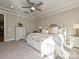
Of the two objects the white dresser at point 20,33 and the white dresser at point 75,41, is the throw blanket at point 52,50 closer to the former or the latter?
the white dresser at point 75,41

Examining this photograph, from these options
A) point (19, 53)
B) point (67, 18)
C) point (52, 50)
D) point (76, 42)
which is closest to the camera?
point (52, 50)

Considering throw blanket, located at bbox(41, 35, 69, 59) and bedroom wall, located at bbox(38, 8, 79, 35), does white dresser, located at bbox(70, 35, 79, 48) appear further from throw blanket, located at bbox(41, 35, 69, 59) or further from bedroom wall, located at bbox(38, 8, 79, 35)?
throw blanket, located at bbox(41, 35, 69, 59)

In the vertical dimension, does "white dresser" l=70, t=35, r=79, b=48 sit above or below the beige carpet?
above

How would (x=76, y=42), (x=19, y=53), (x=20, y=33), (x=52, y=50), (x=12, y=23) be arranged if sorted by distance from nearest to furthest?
(x=52, y=50) < (x=19, y=53) < (x=76, y=42) < (x=12, y=23) < (x=20, y=33)

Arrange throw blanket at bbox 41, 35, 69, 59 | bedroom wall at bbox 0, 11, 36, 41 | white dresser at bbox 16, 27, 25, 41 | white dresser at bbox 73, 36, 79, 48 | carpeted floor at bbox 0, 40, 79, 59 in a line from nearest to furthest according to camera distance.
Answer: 1. throw blanket at bbox 41, 35, 69, 59
2. carpeted floor at bbox 0, 40, 79, 59
3. white dresser at bbox 73, 36, 79, 48
4. bedroom wall at bbox 0, 11, 36, 41
5. white dresser at bbox 16, 27, 25, 41

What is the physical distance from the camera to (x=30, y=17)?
8812 millimetres

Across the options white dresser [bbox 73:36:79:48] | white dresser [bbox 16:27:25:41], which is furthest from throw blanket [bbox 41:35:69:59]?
white dresser [bbox 16:27:25:41]

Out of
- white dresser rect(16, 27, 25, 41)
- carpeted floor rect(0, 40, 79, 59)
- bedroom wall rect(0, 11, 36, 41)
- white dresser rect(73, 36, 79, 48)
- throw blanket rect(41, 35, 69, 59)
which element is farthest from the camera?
white dresser rect(16, 27, 25, 41)

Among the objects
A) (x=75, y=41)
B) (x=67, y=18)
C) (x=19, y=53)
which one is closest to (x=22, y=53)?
(x=19, y=53)

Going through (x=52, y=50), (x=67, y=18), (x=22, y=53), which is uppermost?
(x=67, y=18)

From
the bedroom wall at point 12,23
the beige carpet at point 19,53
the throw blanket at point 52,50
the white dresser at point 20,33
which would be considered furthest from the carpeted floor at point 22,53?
the white dresser at point 20,33

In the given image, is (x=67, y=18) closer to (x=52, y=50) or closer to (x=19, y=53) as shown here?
(x=52, y=50)

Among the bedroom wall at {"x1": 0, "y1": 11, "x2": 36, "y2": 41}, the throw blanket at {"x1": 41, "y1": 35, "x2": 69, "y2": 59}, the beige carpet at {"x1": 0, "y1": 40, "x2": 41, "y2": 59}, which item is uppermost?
the bedroom wall at {"x1": 0, "y1": 11, "x2": 36, "y2": 41}

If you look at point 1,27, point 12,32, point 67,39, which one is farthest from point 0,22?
point 67,39
